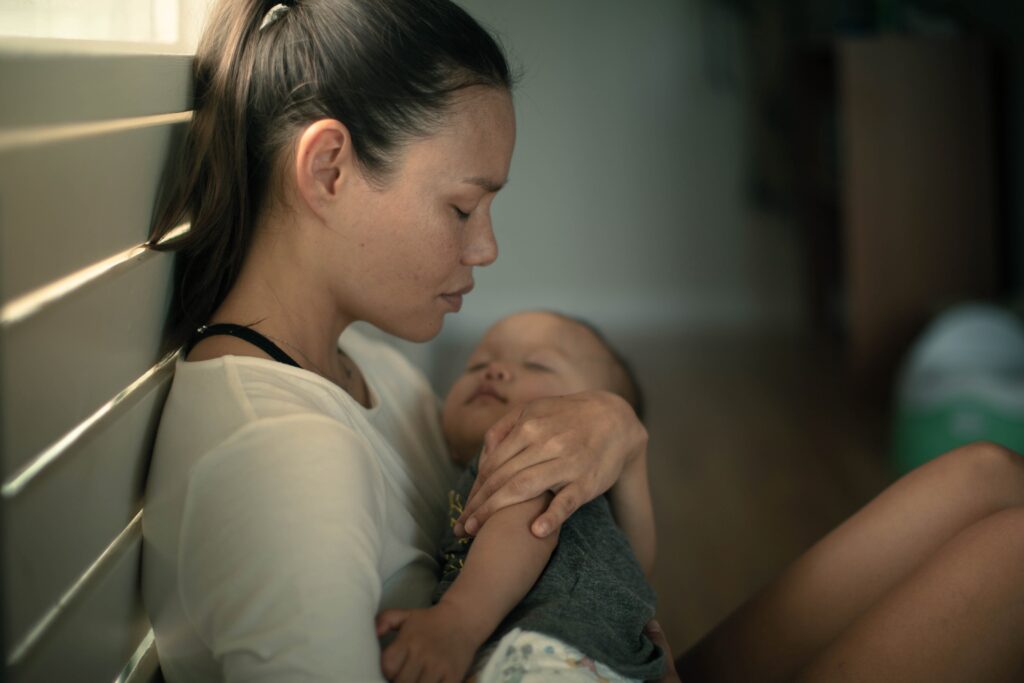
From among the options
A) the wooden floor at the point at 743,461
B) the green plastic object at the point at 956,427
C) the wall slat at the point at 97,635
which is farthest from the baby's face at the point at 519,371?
the green plastic object at the point at 956,427

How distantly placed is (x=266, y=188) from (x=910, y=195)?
254 centimetres

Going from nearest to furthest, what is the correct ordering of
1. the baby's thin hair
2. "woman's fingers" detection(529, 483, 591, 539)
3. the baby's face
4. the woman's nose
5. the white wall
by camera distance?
"woman's fingers" detection(529, 483, 591, 539) < the woman's nose < the baby's face < the baby's thin hair < the white wall

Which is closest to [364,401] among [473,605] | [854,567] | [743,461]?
[473,605]

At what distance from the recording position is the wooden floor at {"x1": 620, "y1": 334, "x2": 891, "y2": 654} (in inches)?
83.9

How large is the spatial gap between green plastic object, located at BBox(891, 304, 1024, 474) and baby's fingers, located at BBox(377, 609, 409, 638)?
176 cm

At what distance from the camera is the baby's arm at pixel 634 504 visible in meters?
1.18

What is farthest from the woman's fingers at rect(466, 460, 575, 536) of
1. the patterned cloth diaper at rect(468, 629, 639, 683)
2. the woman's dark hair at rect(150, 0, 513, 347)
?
the woman's dark hair at rect(150, 0, 513, 347)

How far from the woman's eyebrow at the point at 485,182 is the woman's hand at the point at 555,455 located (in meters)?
0.24

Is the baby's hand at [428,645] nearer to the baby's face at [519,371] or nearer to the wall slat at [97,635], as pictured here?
the wall slat at [97,635]

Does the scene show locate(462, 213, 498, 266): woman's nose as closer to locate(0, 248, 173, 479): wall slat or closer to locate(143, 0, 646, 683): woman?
locate(143, 0, 646, 683): woman

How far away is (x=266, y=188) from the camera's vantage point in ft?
3.46

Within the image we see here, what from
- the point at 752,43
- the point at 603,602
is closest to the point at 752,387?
the point at 752,43

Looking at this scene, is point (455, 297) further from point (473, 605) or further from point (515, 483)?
point (473, 605)

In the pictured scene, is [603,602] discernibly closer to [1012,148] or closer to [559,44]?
[1012,148]
